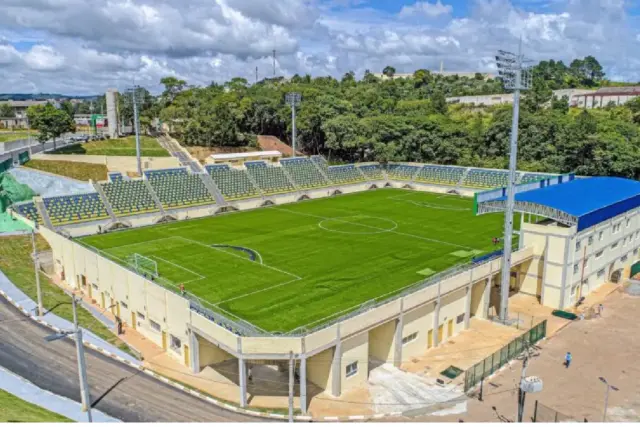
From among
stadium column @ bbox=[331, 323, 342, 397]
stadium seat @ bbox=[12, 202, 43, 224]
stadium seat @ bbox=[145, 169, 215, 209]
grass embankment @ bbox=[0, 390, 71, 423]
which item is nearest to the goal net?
grass embankment @ bbox=[0, 390, 71, 423]

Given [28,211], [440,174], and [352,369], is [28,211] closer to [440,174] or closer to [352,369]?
[352,369]

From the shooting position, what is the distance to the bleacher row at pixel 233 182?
174 feet

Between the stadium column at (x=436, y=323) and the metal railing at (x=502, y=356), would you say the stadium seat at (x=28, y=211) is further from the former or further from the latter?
the metal railing at (x=502, y=356)

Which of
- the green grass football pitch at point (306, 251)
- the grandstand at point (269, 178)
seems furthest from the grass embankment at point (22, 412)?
the grandstand at point (269, 178)

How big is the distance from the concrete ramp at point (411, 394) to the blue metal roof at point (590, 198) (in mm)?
17737

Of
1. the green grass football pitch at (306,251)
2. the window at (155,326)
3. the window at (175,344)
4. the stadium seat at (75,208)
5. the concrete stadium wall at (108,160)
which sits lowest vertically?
the window at (175,344)

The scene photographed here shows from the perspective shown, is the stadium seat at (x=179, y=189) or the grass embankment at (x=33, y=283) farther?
the stadium seat at (x=179, y=189)

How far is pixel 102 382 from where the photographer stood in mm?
26859

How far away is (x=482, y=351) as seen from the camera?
103 feet

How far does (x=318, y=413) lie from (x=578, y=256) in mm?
24188

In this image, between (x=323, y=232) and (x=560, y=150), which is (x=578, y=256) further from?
(x=560, y=150)

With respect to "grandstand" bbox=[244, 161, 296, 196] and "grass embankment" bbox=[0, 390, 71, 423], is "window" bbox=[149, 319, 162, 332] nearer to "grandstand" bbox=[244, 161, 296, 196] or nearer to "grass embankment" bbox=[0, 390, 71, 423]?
"grass embankment" bbox=[0, 390, 71, 423]

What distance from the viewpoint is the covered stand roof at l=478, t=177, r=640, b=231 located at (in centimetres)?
3744

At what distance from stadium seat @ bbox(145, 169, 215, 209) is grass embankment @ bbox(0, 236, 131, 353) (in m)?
14.6
